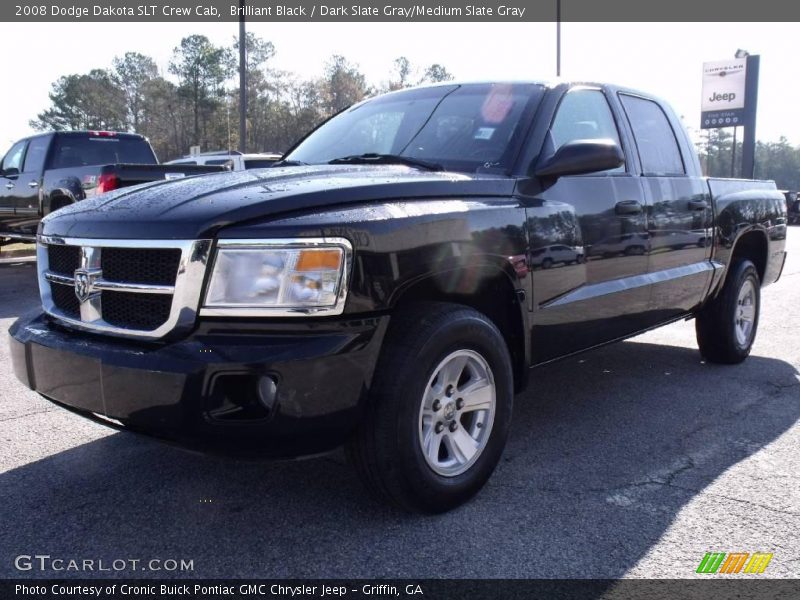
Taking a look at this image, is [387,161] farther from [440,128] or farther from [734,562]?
[734,562]

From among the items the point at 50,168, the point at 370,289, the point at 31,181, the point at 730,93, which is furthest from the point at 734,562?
the point at 730,93

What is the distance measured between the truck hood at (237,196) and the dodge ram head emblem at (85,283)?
0.46 ft

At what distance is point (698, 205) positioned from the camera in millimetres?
4855

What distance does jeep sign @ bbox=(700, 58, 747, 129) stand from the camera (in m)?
42.9

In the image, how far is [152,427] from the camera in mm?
2500

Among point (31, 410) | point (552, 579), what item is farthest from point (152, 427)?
point (31, 410)

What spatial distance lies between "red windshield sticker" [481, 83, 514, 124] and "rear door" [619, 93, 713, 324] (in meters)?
0.97

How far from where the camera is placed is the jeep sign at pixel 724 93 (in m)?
42.9

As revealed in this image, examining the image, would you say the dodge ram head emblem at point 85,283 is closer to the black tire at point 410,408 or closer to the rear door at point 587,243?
the black tire at point 410,408

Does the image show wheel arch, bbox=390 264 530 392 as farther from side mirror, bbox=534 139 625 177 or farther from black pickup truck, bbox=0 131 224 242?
black pickup truck, bbox=0 131 224 242

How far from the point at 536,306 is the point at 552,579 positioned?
Answer: 129 cm

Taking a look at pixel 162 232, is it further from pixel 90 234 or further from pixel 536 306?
pixel 536 306

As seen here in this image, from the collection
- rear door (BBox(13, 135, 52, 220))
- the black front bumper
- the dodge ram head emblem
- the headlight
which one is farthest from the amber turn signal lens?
rear door (BBox(13, 135, 52, 220))

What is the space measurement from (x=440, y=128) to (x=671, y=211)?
162 centimetres
